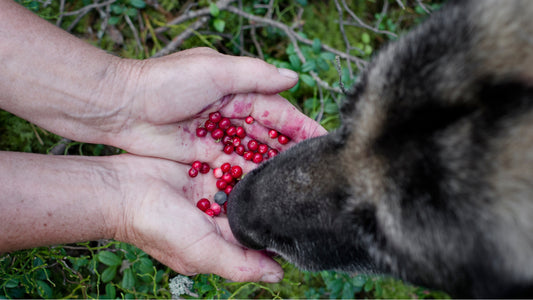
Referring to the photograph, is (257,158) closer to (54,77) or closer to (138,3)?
(54,77)

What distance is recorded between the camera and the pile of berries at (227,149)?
3645 mm

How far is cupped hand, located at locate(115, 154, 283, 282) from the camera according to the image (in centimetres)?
298

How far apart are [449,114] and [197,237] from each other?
78.6 inches

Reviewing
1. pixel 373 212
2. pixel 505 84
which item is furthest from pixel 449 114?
A: pixel 373 212

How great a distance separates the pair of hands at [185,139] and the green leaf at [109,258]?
594mm

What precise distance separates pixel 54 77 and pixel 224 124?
5.10ft

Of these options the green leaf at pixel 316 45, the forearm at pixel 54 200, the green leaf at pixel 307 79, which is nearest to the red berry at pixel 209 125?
the forearm at pixel 54 200

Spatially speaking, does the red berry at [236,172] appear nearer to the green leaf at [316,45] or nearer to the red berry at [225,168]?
the red berry at [225,168]

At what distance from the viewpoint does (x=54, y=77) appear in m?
3.36

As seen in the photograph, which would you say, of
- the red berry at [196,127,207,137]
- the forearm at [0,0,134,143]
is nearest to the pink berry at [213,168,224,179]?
the red berry at [196,127,207,137]

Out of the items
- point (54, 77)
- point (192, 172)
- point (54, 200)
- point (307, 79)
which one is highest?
point (307, 79)

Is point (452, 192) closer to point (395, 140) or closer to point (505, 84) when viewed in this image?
point (395, 140)

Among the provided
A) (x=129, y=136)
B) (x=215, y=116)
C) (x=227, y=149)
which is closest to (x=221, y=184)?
(x=227, y=149)

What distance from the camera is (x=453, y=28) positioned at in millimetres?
2016
